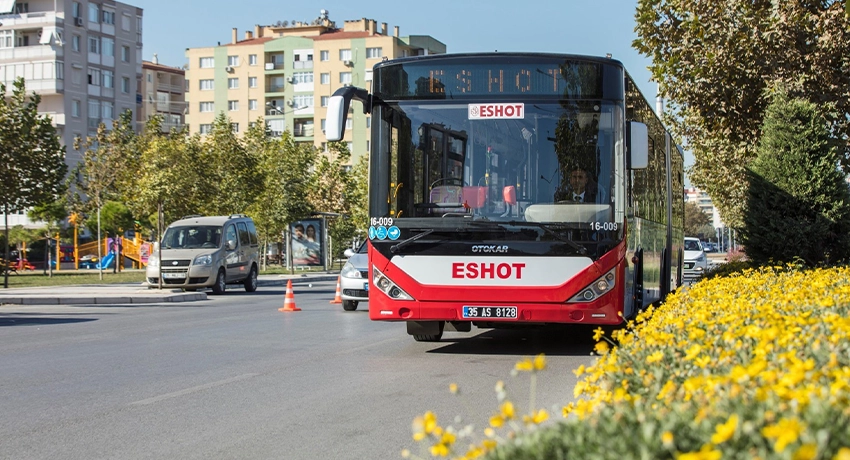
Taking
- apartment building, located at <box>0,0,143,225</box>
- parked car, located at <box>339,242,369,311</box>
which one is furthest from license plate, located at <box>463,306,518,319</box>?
apartment building, located at <box>0,0,143,225</box>

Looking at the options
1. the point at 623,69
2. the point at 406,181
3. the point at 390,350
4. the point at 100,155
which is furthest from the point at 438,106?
the point at 100,155

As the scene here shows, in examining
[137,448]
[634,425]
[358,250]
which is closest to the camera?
[634,425]

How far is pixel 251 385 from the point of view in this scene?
998 centimetres

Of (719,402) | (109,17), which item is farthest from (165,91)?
(719,402)

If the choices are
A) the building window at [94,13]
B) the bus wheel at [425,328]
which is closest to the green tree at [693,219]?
the building window at [94,13]

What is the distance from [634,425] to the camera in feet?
11.0

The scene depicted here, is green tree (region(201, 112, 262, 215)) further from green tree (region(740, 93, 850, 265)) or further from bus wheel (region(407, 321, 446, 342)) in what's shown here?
bus wheel (region(407, 321, 446, 342))

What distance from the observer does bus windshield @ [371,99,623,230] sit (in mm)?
11867

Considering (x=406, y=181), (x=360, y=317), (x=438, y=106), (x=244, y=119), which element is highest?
(x=244, y=119)

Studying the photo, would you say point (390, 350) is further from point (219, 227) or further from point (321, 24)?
point (321, 24)

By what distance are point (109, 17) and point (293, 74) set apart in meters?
22.4

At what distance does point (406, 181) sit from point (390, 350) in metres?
2.26

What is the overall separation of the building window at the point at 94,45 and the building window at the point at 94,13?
1.47 m

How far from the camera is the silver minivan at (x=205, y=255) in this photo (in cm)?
3023
